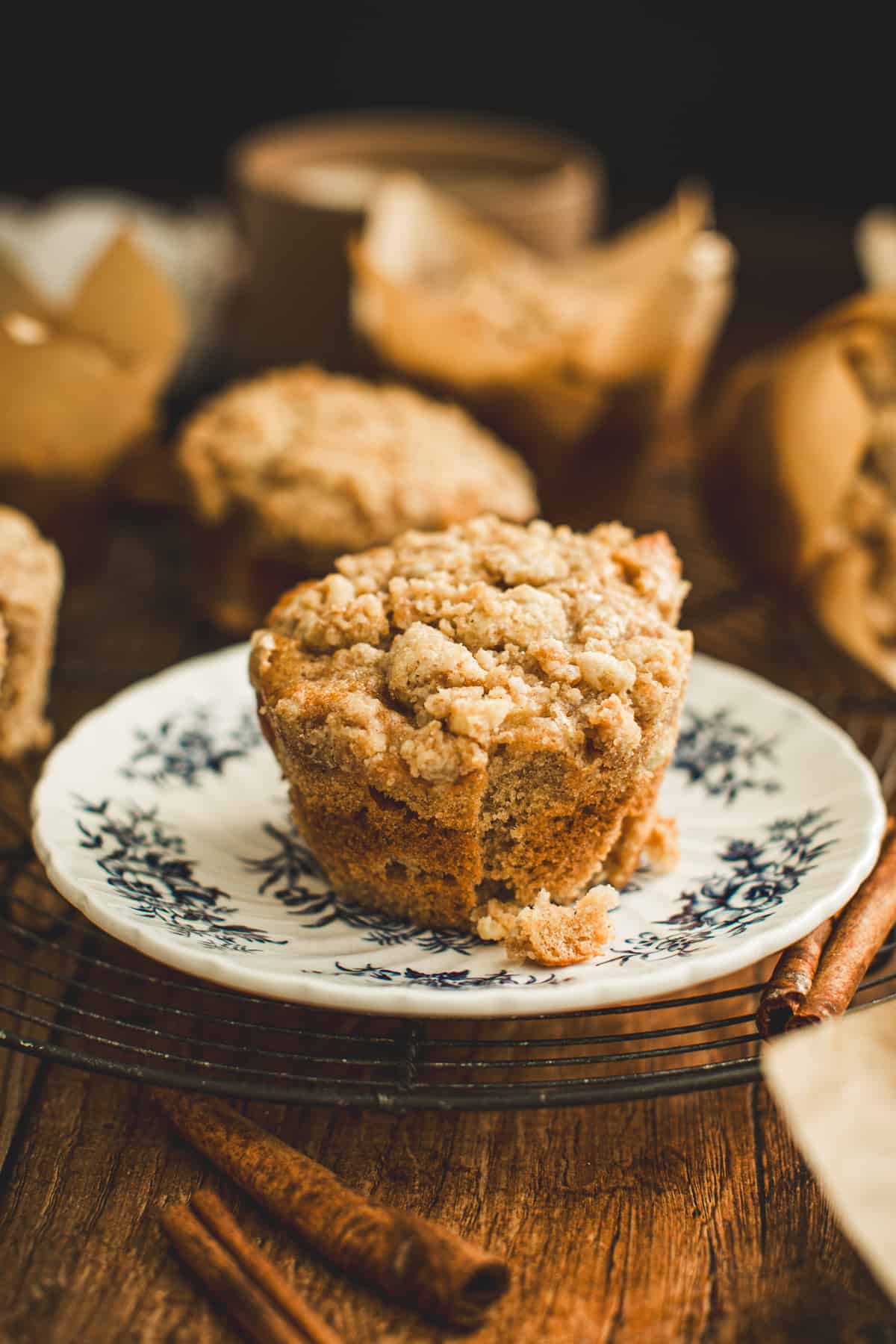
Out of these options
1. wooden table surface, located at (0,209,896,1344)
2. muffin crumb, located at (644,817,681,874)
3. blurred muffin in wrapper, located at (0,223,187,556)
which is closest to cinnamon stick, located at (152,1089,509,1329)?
wooden table surface, located at (0,209,896,1344)

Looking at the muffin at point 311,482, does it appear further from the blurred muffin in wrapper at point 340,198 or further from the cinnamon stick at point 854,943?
the cinnamon stick at point 854,943

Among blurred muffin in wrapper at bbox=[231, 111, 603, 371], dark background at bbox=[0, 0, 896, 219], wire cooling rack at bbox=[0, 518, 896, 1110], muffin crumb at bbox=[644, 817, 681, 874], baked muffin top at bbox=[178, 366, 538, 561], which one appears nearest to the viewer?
wire cooling rack at bbox=[0, 518, 896, 1110]

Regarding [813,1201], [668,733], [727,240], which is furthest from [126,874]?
[727,240]

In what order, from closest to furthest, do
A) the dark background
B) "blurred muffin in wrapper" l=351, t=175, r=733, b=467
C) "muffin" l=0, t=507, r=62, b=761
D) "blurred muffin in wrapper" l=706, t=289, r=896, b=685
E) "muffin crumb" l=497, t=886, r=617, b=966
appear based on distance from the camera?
"muffin crumb" l=497, t=886, r=617, b=966 → "muffin" l=0, t=507, r=62, b=761 → "blurred muffin in wrapper" l=706, t=289, r=896, b=685 → "blurred muffin in wrapper" l=351, t=175, r=733, b=467 → the dark background

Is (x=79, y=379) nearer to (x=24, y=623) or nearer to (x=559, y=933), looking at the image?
(x=24, y=623)

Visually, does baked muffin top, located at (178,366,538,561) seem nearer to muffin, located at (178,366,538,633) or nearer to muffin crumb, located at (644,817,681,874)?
muffin, located at (178,366,538,633)

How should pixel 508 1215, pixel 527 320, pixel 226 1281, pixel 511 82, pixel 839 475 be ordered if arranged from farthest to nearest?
pixel 511 82
pixel 527 320
pixel 839 475
pixel 508 1215
pixel 226 1281

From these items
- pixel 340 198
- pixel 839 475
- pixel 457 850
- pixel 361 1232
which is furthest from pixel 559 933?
pixel 340 198
